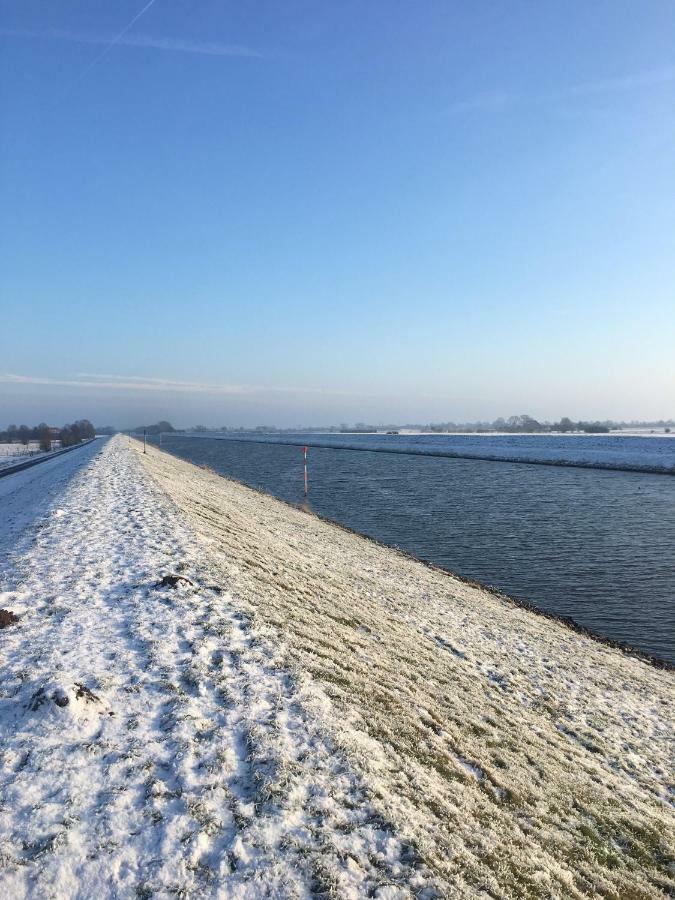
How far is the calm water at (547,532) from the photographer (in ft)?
52.4

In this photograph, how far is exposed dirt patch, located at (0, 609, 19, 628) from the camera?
8.09m

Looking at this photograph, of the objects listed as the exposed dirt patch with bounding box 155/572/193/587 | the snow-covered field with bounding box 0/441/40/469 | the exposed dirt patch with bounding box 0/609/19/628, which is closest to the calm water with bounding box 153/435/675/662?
the exposed dirt patch with bounding box 155/572/193/587

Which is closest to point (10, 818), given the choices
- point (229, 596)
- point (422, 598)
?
point (229, 596)

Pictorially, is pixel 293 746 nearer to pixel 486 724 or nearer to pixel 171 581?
pixel 486 724

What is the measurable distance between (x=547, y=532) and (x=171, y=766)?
77.9 feet

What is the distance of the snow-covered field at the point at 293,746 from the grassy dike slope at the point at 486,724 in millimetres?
38

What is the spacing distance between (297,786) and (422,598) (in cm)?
1034

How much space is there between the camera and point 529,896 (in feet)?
15.4

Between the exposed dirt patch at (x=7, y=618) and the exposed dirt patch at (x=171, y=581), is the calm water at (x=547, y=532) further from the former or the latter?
the exposed dirt patch at (x=7, y=618)

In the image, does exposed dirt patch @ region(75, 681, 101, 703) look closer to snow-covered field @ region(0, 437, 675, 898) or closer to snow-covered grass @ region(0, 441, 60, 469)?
snow-covered field @ region(0, 437, 675, 898)

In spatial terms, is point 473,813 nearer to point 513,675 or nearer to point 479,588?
point 513,675

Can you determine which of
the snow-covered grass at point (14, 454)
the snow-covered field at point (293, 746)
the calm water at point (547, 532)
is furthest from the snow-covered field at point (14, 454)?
the snow-covered field at point (293, 746)

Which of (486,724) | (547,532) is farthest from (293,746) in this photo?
Result: (547,532)

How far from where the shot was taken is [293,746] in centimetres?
585
